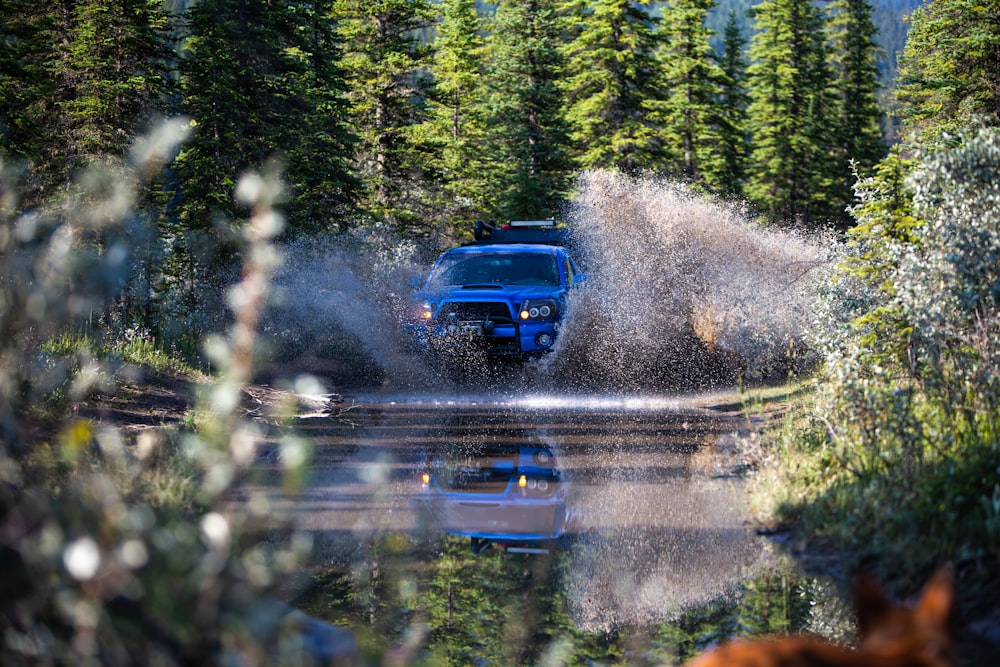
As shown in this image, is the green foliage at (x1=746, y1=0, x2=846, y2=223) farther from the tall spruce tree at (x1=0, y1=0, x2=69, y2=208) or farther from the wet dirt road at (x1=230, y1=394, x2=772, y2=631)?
the wet dirt road at (x1=230, y1=394, x2=772, y2=631)

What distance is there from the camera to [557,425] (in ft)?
40.3

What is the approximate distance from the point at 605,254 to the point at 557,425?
638 cm

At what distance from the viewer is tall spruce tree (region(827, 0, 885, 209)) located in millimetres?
60781

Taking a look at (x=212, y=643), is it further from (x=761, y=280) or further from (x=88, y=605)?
(x=761, y=280)

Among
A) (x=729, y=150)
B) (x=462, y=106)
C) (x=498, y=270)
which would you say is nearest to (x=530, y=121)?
(x=462, y=106)

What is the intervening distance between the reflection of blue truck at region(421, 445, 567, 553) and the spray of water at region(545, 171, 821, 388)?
5147 millimetres

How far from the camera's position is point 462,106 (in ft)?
149

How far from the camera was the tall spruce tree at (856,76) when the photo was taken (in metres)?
60.8

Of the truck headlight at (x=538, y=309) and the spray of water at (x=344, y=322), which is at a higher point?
the truck headlight at (x=538, y=309)

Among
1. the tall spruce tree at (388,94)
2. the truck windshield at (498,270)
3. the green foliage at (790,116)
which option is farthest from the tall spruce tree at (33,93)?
the green foliage at (790,116)

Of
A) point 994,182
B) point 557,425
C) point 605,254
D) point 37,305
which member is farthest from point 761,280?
point 37,305

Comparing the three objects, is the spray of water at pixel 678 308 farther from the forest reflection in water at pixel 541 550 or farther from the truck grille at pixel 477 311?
the forest reflection in water at pixel 541 550

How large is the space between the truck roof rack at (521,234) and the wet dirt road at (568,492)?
5942mm

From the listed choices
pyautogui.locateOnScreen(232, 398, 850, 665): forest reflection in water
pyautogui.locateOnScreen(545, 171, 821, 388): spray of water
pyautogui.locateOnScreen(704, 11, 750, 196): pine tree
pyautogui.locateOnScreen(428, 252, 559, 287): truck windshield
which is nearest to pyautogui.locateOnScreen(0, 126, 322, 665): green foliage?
pyautogui.locateOnScreen(232, 398, 850, 665): forest reflection in water
